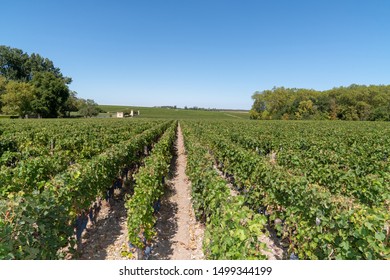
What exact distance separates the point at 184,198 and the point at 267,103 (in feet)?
270

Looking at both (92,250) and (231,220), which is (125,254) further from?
(231,220)

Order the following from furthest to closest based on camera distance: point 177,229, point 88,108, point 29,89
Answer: point 88,108, point 29,89, point 177,229

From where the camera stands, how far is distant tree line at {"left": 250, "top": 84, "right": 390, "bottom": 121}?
63.9 metres

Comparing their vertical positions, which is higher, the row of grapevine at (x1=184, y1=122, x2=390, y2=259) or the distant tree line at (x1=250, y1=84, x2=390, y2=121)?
the distant tree line at (x1=250, y1=84, x2=390, y2=121)

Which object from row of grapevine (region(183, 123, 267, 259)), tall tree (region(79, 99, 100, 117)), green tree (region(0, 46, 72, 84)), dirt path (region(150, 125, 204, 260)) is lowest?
dirt path (region(150, 125, 204, 260))

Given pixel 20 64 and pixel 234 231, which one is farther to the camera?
pixel 20 64

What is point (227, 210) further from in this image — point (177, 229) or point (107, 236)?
point (107, 236)

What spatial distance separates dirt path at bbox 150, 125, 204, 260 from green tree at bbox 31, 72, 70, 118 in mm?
59619

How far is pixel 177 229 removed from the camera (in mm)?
5734

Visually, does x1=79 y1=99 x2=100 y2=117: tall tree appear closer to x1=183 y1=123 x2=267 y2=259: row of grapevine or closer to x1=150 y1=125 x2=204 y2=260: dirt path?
x1=150 y1=125 x2=204 y2=260: dirt path

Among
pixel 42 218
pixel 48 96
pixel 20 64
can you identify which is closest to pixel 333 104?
pixel 48 96

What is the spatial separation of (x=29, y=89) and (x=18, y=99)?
12.8 ft

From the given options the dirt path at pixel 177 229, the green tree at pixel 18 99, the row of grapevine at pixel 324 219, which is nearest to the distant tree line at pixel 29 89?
the green tree at pixel 18 99

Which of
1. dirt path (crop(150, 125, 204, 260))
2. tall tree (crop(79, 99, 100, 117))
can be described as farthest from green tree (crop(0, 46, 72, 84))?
dirt path (crop(150, 125, 204, 260))
